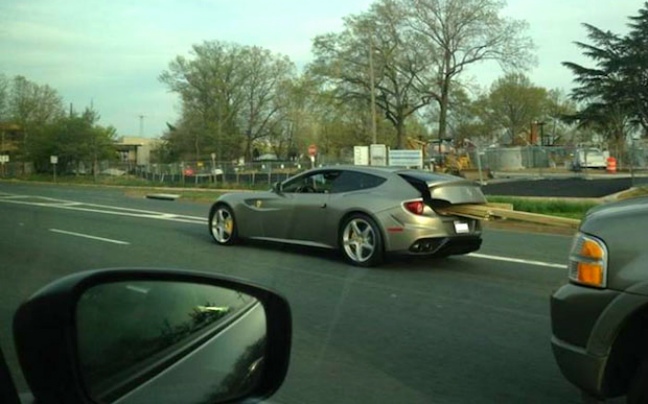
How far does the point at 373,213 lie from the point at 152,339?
716cm

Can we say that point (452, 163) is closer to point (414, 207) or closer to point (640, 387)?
point (414, 207)

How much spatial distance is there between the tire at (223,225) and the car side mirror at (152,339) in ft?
29.2

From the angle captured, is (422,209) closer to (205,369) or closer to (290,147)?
(205,369)

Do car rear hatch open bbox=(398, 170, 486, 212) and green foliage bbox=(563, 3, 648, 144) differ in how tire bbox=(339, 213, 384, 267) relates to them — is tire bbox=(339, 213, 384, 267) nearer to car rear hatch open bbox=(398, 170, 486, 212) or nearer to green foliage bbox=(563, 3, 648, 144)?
car rear hatch open bbox=(398, 170, 486, 212)

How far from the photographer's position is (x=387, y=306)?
6938 millimetres

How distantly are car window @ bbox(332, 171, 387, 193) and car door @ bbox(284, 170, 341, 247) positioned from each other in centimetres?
11

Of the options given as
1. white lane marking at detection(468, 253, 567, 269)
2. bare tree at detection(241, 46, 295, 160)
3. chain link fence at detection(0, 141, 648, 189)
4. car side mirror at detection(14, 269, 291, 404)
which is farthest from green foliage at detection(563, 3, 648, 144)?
car side mirror at detection(14, 269, 291, 404)

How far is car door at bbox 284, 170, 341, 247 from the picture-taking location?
984 centimetres

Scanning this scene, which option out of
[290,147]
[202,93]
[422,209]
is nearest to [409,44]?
[202,93]

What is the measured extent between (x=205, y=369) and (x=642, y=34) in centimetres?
6183

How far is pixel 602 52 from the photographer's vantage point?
A: 185 ft

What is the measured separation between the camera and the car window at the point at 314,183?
10.0m

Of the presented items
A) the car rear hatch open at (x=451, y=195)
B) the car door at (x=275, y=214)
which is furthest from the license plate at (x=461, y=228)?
the car door at (x=275, y=214)

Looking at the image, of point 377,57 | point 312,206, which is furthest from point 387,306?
point 377,57
